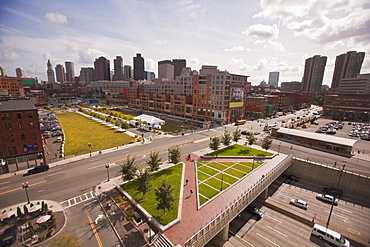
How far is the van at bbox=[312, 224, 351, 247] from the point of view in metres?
23.7

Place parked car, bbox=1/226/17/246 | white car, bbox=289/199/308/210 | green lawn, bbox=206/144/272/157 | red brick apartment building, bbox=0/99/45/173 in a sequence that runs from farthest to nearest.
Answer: green lawn, bbox=206/144/272/157
red brick apartment building, bbox=0/99/45/173
white car, bbox=289/199/308/210
parked car, bbox=1/226/17/246

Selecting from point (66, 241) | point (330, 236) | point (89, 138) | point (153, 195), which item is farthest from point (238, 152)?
point (89, 138)

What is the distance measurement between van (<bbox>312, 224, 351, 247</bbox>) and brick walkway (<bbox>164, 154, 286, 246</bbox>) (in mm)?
10876

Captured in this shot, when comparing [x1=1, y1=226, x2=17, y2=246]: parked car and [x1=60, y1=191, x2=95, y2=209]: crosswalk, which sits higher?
[x1=1, y1=226, x2=17, y2=246]: parked car

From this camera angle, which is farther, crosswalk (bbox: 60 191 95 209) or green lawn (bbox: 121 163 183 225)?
crosswalk (bbox: 60 191 95 209)

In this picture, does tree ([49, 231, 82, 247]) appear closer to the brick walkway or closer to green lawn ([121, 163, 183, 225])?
green lawn ([121, 163, 183, 225])

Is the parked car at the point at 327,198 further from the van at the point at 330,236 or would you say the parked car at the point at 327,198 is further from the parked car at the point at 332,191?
the van at the point at 330,236

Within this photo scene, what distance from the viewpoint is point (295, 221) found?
94.6 feet

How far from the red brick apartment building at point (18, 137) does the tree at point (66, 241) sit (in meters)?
26.4

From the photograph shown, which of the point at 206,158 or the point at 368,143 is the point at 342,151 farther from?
the point at 206,158

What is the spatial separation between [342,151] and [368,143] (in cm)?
2235

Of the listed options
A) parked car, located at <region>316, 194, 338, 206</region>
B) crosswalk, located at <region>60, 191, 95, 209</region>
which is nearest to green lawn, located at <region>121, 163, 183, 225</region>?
crosswalk, located at <region>60, 191, 95, 209</region>

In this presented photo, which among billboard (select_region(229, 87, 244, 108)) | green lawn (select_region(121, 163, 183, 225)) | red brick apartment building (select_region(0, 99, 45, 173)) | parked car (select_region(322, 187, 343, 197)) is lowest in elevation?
parked car (select_region(322, 187, 343, 197))

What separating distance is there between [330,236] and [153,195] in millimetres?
26960
